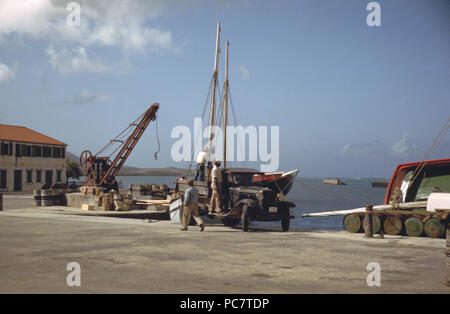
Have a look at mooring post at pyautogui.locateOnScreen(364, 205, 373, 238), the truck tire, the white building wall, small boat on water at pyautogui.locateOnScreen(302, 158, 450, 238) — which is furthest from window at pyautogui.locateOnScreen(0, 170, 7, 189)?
mooring post at pyautogui.locateOnScreen(364, 205, 373, 238)

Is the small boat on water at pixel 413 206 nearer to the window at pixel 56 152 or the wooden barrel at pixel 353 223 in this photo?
the wooden barrel at pixel 353 223

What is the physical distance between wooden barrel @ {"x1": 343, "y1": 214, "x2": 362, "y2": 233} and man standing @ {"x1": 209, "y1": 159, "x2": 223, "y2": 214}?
172 inches

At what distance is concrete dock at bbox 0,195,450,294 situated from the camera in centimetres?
757

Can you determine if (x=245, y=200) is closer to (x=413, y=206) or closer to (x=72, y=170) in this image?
(x=413, y=206)

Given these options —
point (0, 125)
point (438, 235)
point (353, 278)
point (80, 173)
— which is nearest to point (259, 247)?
point (353, 278)

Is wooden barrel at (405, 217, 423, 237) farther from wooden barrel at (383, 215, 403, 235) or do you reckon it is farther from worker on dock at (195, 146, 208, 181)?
worker on dock at (195, 146, 208, 181)

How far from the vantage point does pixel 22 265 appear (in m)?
9.20

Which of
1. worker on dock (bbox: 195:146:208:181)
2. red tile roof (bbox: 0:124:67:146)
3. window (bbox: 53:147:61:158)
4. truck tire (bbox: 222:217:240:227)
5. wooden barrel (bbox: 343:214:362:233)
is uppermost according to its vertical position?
red tile roof (bbox: 0:124:67:146)

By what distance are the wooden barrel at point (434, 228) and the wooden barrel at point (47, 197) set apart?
2139cm

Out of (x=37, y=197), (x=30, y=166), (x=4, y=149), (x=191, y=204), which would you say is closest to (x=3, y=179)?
(x=4, y=149)

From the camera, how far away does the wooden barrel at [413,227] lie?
1505 cm

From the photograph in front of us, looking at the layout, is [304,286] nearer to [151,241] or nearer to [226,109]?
[151,241]

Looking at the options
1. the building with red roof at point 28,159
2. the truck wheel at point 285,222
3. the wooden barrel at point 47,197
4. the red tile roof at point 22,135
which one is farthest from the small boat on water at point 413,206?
the red tile roof at point 22,135
